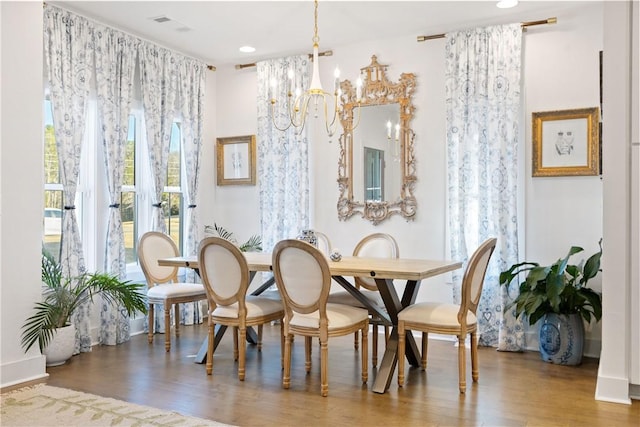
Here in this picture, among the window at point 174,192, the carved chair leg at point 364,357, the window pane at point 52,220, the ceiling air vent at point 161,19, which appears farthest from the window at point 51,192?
the carved chair leg at point 364,357

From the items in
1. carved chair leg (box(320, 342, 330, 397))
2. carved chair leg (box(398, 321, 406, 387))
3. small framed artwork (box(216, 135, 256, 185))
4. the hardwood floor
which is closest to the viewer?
the hardwood floor

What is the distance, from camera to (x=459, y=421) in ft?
10.2

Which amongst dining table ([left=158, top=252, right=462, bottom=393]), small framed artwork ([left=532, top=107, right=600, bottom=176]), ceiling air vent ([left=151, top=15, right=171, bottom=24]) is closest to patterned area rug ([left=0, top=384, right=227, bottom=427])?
dining table ([left=158, top=252, right=462, bottom=393])

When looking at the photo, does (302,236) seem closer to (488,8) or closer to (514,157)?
(514,157)

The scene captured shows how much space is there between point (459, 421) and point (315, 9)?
325cm

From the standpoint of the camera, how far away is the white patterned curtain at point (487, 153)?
190 inches

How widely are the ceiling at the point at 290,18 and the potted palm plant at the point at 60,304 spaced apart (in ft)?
7.20

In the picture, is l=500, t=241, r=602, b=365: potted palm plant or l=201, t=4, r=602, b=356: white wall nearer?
l=500, t=241, r=602, b=365: potted palm plant

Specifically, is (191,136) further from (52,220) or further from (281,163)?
(52,220)

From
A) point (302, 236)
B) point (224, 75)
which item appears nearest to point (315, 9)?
point (302, 236)

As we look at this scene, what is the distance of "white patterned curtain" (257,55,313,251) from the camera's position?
19.3 ft

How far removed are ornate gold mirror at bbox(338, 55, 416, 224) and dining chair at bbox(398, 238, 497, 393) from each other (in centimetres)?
174

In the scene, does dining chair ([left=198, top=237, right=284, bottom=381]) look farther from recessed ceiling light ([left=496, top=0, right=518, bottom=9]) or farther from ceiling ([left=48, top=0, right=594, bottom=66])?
recessed ceiling light ([left=496, top=0, right=518, bottom=9])

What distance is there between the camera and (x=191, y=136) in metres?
6.02
